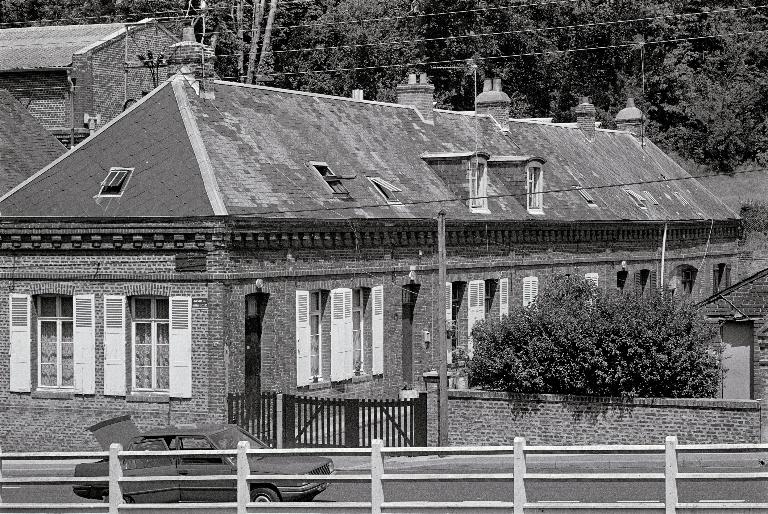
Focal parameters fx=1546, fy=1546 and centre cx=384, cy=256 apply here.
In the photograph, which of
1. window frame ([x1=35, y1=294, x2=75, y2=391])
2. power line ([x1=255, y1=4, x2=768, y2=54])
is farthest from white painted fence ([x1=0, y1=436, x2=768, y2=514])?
power line ([x1=255, y1=4, x2=768, y2=54])

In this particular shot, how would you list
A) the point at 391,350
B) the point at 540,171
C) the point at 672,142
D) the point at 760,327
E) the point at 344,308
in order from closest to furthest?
the point at 760,327 < the point at 344,308 < the point at 391,350 < the point at 540,171 < the point at 672,142

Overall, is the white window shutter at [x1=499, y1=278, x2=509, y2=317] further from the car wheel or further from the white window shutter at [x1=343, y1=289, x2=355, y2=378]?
the car wheel

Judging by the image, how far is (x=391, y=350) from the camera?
3800 cm

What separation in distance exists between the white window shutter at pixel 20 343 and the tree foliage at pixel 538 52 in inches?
1333

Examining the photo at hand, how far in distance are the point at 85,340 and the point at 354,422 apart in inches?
244

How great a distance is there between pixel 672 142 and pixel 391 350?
4058 centimetres

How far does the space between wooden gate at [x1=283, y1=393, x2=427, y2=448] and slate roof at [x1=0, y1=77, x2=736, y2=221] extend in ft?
14.1

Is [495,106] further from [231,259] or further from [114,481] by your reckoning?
[114,481]

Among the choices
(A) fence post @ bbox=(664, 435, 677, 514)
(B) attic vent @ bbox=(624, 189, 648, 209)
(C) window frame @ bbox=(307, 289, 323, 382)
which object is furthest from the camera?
(B) attic vent @ bbox=(624, 189, 648, 209)

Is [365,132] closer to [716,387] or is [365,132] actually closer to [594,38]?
[716,387]

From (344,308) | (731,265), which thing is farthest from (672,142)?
(344,308)

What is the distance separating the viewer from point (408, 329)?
38719mm

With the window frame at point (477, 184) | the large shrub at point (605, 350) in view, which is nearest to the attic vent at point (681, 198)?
the window frame at point (477, 184)

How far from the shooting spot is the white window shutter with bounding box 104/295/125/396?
3228cm
